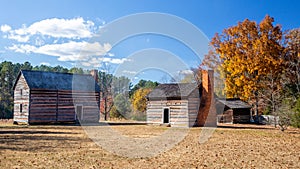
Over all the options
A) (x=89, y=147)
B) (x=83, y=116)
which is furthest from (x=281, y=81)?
(x=89, y=147)

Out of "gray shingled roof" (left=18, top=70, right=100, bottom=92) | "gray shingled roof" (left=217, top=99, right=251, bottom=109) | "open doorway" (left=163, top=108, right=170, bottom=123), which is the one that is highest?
"gray shingled roof" (left=18, top=70, right=100, bottom=92)

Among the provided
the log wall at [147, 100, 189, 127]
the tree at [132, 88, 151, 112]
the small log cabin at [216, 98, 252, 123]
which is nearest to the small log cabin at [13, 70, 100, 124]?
the log wall at [147, 100, 189, 127]

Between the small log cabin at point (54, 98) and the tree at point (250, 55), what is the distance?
17228mm

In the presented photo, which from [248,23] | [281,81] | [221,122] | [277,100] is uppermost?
[248,23]

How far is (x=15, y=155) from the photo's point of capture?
10.7 m

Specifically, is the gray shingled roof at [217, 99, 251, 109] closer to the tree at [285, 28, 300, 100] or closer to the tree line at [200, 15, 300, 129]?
the tree line at [200, 15, 300, 129]

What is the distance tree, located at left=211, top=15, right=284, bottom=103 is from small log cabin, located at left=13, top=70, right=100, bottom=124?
17.2m

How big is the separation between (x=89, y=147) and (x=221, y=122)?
26864 mm

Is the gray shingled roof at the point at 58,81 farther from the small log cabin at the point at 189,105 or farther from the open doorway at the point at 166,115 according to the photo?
the small log cabin at the point at 189,105

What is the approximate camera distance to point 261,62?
34625 millimetres

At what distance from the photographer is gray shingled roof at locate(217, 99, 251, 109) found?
117 ft

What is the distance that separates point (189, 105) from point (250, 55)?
41.8ft

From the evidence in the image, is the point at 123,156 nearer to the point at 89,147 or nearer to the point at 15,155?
the point at 89,147

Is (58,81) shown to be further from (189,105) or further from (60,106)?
(189,105)
